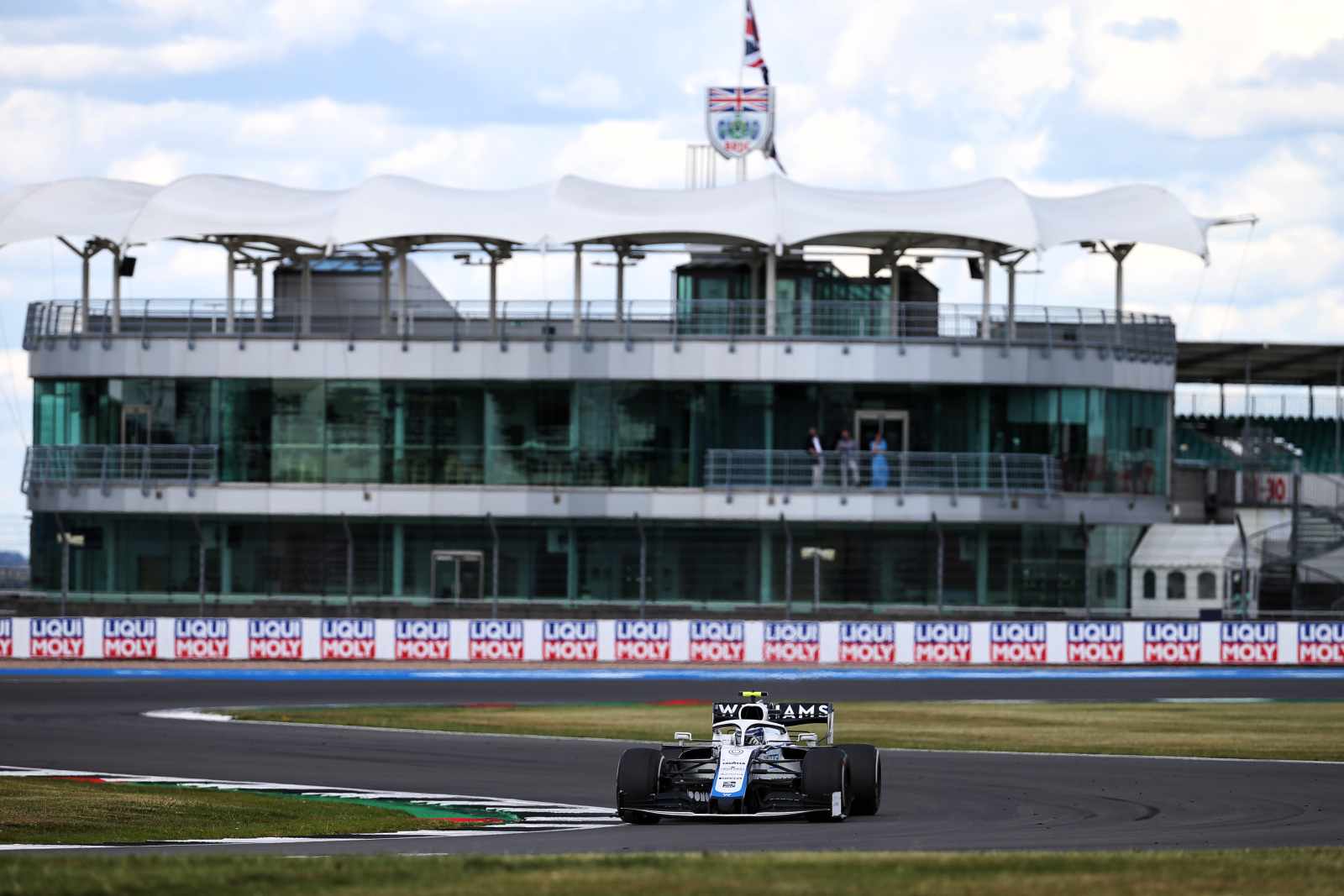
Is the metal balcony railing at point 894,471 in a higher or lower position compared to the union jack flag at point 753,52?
lower

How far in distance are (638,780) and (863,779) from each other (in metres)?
2.25

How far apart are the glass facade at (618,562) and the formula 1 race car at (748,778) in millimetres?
34047

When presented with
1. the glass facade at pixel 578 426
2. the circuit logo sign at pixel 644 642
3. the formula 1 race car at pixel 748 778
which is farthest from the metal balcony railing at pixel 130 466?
the formula 1 race car at pixel 748 778

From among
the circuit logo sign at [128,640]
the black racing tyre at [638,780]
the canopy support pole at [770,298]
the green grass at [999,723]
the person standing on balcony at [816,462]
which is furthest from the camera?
the canopy support pole at [770,298]

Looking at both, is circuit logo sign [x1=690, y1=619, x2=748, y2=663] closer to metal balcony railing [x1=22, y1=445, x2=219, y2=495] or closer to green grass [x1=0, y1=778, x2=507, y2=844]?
metal balcony railing [x1=22, y1=445, x2=219, y2=495]

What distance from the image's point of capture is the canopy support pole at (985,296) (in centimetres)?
5712

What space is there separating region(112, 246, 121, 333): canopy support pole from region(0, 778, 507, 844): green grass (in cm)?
3767

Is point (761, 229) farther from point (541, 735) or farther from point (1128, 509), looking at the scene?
point (541, 735)

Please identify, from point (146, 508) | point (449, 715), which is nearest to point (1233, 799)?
point (449, 715)

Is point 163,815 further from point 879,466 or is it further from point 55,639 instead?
point 879,466

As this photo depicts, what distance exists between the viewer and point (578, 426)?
185ft

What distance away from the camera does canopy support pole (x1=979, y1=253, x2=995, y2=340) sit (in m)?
57.1

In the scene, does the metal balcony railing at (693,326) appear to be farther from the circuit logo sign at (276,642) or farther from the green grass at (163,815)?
the green grass at (163,815)

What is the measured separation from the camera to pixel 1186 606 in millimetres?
57281
